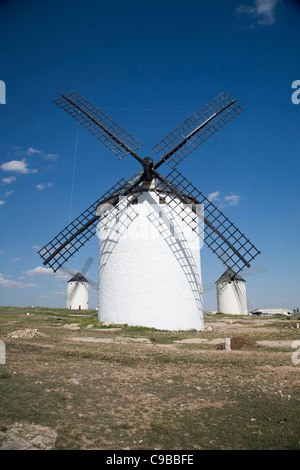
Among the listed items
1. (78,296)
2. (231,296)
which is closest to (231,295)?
(231,296)

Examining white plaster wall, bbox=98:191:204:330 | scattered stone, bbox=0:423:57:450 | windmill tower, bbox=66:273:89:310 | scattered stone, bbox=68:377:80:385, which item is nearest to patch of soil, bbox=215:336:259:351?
white plaster wall, bbox=98:191:204:330

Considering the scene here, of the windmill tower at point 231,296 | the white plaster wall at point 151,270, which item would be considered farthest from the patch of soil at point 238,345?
the windmill tower at point 231,296

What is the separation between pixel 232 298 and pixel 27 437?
41.0 metres

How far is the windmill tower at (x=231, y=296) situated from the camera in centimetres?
4178

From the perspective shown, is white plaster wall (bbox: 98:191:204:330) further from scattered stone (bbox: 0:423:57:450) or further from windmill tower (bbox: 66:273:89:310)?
windmill tower (bbox: 66:273:89:310)

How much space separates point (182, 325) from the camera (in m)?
16.4

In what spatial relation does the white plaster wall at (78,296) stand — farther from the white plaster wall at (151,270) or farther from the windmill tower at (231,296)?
the white plaster wall at (151,270)

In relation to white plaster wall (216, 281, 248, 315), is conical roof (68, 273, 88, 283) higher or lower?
higher

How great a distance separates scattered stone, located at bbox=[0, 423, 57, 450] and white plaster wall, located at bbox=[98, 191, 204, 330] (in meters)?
12.2

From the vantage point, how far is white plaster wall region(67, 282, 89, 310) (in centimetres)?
4856

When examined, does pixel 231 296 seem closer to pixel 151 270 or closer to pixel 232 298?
pixel 232 298
